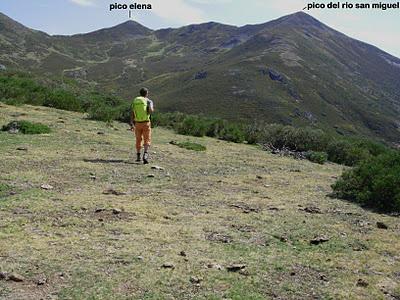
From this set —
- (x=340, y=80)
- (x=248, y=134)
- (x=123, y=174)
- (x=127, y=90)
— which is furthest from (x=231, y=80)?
(x=123, y=174)

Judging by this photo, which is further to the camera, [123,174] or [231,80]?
[231,80]

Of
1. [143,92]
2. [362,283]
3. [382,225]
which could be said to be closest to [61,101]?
[143,92]

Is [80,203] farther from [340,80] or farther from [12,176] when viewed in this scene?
[340,80]

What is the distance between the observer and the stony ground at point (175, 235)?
551cm

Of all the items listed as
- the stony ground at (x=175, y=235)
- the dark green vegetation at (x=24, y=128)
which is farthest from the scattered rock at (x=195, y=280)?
the dark green vegetation at (x=24, y=128)

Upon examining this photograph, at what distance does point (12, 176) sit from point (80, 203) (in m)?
2.16

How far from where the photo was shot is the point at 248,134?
23984 mm

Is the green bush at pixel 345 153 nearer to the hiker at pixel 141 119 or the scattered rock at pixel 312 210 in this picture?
the hiker at pixel 141 119

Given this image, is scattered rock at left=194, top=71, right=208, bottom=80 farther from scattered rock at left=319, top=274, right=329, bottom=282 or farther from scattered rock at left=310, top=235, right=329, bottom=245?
scattered rock at left=319, top=274, right=329, bottom=282

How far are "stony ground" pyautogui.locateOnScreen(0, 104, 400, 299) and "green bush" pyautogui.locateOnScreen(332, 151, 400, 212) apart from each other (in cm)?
54

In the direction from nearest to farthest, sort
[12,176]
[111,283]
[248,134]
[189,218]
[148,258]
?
[111,283] → [148,258] → [189,218] → [12,176] → [248,134]

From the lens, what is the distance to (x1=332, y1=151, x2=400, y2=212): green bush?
1024 centimetres

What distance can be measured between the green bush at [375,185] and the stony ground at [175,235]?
54 cm

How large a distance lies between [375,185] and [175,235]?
5425 millimetres
